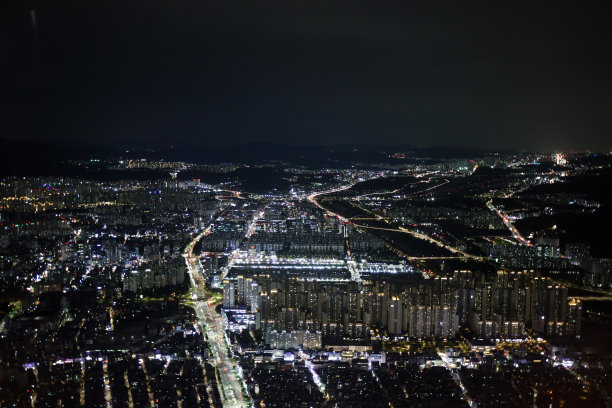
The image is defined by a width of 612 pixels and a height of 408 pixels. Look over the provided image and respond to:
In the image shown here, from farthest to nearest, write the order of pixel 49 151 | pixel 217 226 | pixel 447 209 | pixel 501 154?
pixel 501 154
pixel 49 151
pixel 447 209
pixel 217 226

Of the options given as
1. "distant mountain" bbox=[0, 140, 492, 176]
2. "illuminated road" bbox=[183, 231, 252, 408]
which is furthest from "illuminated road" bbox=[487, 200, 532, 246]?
"distant mountain" bbox=[0, 140, 492, 176]

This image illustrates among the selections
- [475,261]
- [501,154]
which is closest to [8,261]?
[475,261]


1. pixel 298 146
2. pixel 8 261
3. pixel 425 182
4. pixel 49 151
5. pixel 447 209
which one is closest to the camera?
pixel 8 261

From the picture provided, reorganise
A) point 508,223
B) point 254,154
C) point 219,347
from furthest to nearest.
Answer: point 254,154, point 508,223, point 219,347

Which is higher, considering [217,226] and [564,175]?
[564,175]

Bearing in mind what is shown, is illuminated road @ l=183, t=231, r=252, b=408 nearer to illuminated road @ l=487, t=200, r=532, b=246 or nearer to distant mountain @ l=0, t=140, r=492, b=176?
illuminated road @ l=487, t=200, r=532, b=246

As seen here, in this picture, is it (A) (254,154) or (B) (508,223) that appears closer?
(B) (508,223)

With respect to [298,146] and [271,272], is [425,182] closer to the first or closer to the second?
[271,272]

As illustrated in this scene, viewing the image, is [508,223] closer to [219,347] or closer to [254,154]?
[219,347]

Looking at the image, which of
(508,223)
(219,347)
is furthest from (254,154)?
(219,347)
